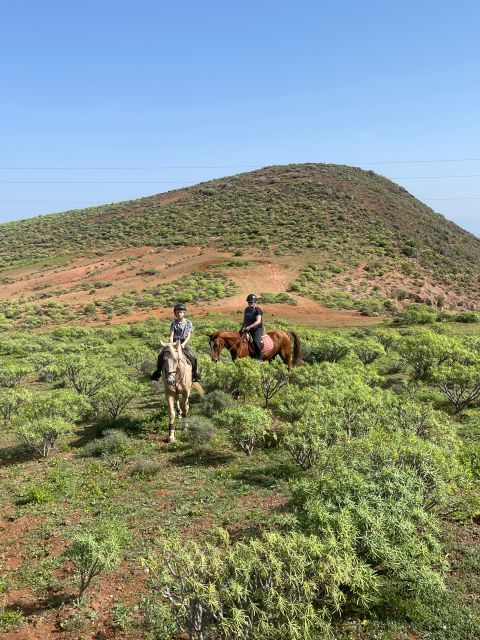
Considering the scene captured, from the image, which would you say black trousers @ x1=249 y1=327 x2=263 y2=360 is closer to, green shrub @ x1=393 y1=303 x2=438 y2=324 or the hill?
green shrub @ x1=393 y1=303 x2=438 y2=324

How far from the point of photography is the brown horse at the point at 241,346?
14.1 metres

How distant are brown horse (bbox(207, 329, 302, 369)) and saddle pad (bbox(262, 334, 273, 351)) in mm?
122

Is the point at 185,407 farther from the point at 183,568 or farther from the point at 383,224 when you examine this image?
the point at 383,224

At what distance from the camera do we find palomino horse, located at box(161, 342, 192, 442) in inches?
425

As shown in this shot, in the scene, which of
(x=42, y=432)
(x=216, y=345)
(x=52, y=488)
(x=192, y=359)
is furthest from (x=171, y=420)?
(x=216, y=345)

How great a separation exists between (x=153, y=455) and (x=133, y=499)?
1.94 meters

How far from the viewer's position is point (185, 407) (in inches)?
474

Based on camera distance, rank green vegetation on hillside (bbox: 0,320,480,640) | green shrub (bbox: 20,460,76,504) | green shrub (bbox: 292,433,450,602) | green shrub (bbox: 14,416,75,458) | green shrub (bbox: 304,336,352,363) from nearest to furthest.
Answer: green vegetation on hillside (bbox: 0,320,480,640) < green shrub (bbox: 292,433,450,602) < green shrub (bbox: 20,460,76,504) < green shrub (bbox: 14,416,75,458) < green shrub (bbox: 304,336,352,363)

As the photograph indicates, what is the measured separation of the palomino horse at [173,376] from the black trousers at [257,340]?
10.5 ft

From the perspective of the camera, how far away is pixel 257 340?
14398 millimetres

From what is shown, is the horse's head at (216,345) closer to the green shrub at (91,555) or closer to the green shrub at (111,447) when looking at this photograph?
the green shrub at (111,447)

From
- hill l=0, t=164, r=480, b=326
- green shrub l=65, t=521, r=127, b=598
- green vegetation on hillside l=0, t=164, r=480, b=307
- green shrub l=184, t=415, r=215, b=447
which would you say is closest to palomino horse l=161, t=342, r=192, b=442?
green shrub l=184, t=415, r=215, b=447

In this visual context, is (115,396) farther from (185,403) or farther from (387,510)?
(387,510)

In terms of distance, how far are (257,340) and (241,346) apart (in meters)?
0.53
